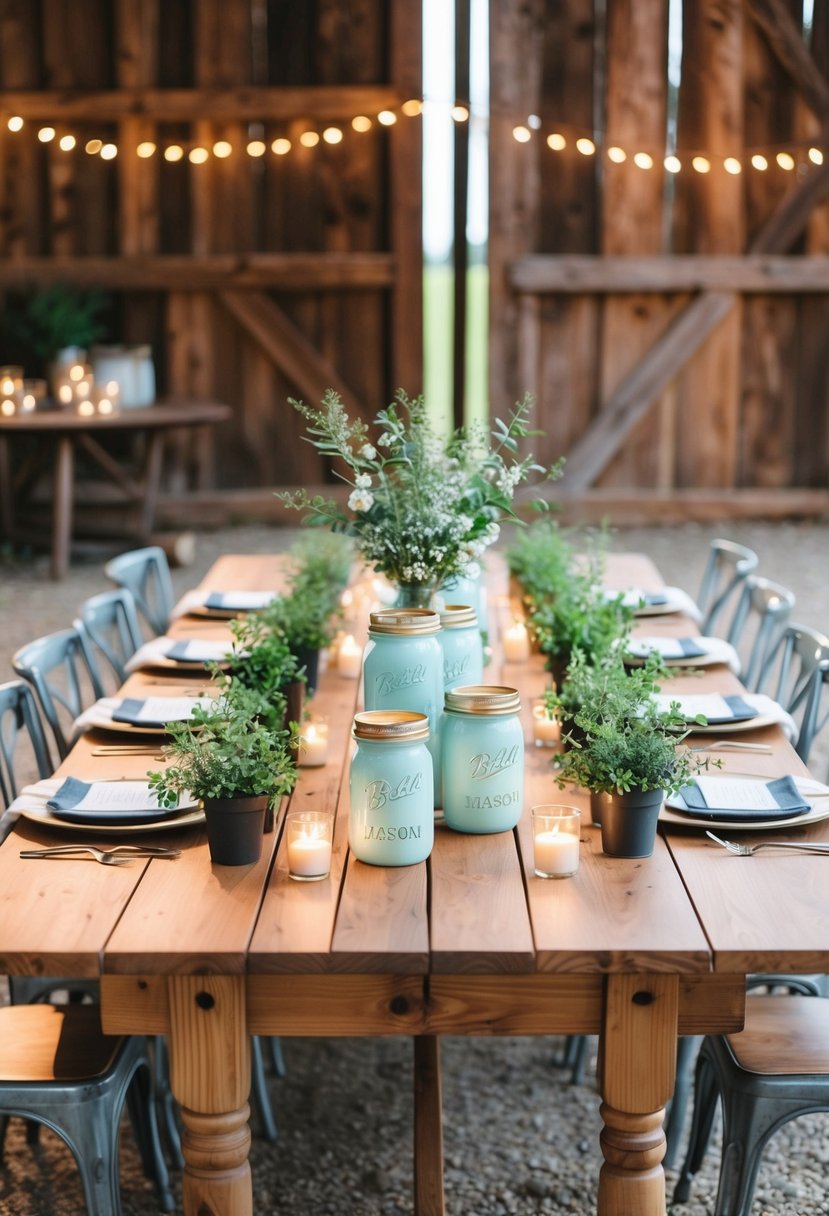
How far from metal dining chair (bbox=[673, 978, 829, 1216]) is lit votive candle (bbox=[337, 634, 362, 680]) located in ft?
3.91

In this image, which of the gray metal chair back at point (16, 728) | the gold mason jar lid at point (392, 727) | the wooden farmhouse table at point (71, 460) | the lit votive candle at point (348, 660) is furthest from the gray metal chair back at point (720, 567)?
the wooden farmhouse table at point (71, 460)

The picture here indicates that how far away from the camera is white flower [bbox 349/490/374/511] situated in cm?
243

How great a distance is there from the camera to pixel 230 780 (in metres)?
1.98

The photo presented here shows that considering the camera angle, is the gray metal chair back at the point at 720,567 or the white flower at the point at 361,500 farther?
the gray metal chair back at the point at 720,567

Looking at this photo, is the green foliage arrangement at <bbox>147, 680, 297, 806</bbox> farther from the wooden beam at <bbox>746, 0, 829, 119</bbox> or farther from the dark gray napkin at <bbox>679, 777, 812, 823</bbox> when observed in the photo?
the wooden beam at <bbox>746, 0, 829, 119</bbox>

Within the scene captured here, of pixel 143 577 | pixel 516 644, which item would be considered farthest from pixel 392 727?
pixel 143 577

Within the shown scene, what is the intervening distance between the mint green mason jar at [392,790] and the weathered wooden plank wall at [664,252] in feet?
20.7

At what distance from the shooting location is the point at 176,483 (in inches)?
330

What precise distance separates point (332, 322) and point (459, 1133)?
6104 mm

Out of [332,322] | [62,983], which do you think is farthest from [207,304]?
[62,983]

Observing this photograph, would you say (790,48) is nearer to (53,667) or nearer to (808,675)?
(808,675)

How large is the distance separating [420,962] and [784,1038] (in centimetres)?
77

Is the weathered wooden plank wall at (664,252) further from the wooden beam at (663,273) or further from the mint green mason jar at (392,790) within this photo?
the mint green mason jar at (392,790)

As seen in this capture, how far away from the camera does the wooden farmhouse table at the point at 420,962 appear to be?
177cm
